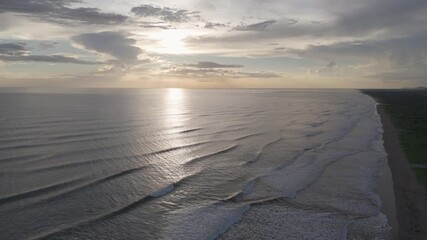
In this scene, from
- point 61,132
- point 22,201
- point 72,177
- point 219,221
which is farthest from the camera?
point 61,132

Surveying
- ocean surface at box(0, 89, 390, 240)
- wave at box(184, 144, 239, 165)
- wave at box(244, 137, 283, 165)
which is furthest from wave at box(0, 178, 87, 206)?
wave at box(244, 137, 283, 165)

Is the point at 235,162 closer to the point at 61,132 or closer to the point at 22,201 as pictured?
the point at 22,201

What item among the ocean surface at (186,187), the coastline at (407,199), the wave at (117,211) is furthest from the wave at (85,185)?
the coastline at (407,199)

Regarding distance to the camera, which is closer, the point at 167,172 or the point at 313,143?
the point at 167,172

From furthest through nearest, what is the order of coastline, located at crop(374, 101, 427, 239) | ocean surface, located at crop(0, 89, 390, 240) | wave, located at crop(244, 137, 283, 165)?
wave, located at crop(244, 137, 283, 165) < ocean surface, located at crop(0, 89, 390, 240) < coastline, located at crop(374, 101, 427, 239)

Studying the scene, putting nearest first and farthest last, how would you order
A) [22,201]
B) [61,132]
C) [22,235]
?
[22,235] → [22,201] → [61,132]

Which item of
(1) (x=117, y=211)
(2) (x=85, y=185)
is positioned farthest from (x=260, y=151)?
(1) (x=117, y=211)

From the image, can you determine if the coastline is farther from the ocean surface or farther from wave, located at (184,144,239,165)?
wave, located at (184,144,239,165)

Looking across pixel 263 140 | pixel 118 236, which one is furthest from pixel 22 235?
pixel 263 140
